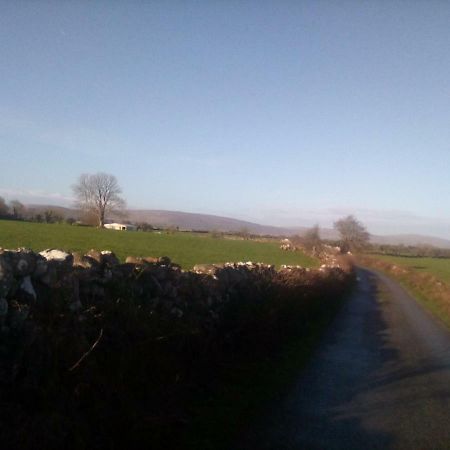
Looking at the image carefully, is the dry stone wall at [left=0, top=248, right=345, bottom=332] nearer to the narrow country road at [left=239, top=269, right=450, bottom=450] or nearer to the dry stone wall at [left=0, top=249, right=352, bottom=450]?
the dry stone wall at [left=0, top=249, right=352, bottom=450]

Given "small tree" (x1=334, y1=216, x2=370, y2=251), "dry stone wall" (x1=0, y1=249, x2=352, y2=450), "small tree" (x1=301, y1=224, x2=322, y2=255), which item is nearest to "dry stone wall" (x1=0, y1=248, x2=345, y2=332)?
"dry stone wall" (x1=0, y1=249, x2=352, y2=450)

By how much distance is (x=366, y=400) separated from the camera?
7.22m

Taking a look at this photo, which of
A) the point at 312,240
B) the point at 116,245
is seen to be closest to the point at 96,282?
the point at 116,245

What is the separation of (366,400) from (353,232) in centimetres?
9593

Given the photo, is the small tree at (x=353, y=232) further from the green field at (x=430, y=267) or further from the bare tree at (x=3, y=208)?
the bare tree at (x=3, y=208)

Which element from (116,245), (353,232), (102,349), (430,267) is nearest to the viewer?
(102,349)

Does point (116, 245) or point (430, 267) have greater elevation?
point (116, 245)

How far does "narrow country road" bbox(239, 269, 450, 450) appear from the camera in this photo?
Answer: 569cm

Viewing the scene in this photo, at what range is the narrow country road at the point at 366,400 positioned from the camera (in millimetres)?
5691

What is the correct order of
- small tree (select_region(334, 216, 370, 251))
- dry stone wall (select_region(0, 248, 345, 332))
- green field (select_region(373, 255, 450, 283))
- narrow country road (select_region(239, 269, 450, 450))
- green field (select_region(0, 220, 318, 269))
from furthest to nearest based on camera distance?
1. small tree (select_region(334, 216, 370, 251))
2. green field (select_region(373, 255, 450, 283))
3. green field (select_region(0, 220, 318, 269))
4. narrow country road (select_region(239, 269, 450, 450))
5. dry stone wall (select_region(0, 248, 345, 332))

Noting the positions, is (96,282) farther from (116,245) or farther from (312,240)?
(312,240)

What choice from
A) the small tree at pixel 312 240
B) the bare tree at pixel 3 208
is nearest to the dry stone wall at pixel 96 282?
the small tree at pixel 312 240

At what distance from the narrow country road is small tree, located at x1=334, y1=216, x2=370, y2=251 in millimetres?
87805

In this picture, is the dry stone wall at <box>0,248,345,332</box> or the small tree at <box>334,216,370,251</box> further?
the small tree at <box>334,216,370,251</box>
